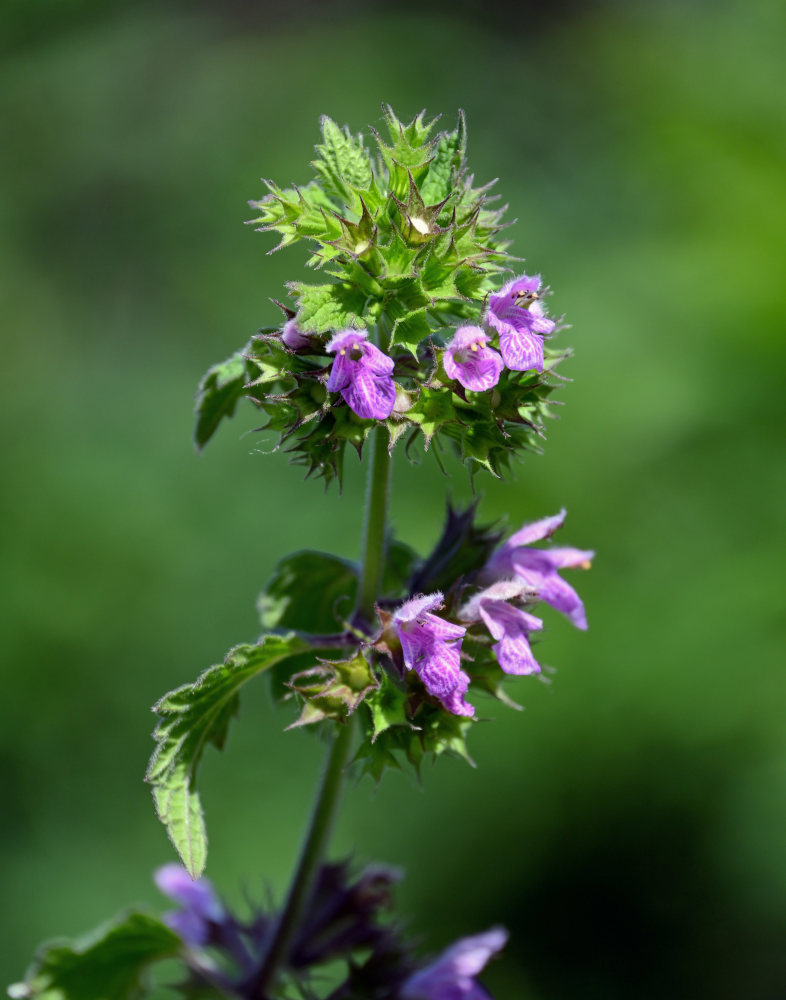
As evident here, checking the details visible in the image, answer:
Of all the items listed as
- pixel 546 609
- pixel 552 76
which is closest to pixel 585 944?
pixel 546 609

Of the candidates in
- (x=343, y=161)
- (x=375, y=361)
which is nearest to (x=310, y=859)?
(x=375, y=361)

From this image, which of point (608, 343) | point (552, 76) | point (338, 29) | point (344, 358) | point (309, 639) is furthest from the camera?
point (338, 29)

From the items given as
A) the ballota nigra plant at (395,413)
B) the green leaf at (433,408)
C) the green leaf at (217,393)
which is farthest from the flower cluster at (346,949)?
the green leaf at (433,408)

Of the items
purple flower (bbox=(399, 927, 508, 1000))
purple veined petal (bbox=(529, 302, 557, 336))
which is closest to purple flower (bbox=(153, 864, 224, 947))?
purple flower (bbox=(399, 927, 508, 1000))

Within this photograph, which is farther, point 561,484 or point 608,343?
point 608,343

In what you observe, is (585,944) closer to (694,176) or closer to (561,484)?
(561,484)

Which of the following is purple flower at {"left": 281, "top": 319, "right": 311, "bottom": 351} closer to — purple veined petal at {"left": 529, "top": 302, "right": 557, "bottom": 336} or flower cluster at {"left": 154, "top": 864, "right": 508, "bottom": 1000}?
purple veined petal at {"left": 529, "top": 302, "right": 557, "bottom": 336}

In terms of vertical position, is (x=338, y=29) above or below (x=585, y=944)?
above
